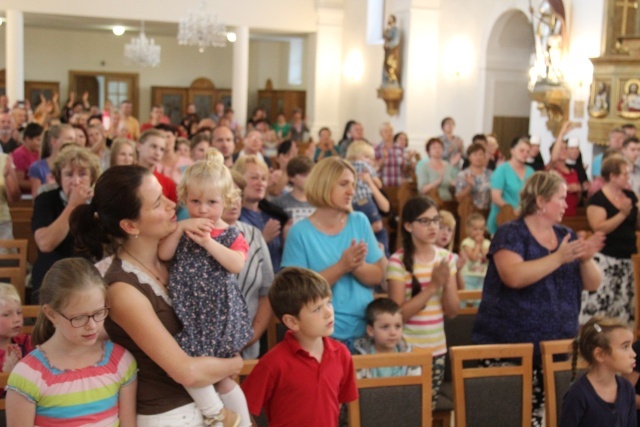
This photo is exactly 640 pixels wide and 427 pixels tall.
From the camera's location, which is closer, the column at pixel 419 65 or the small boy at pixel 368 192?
the small boy at pixel 368 192

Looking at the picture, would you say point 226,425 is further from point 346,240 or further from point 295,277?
point 346,240

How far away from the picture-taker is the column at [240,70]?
1645 cm

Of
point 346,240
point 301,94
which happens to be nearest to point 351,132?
point 346,240

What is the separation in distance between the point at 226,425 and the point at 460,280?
256 centimetres

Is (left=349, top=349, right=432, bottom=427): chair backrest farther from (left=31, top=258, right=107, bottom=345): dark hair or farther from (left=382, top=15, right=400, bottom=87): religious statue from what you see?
(left=382, top=15, right=400, bottom=87): religious statue

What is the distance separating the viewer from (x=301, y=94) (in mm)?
22266

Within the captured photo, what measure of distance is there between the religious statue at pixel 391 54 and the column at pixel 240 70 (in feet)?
10.2

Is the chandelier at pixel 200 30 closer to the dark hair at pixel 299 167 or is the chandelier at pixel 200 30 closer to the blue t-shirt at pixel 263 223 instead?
the dark hair at pixel 299 167

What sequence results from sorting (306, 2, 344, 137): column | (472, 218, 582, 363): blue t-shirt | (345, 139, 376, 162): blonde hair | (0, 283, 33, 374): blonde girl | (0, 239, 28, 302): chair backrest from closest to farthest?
(0, 283, 33, 374): blonde girl < (472, 218, 582, 363): blue t-shirt < (0, 239, 28, 302): chair backrest < (345, 139, 376, 162): blonde hair < (306, 2, 344, 137): column

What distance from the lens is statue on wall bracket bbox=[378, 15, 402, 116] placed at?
14.5m

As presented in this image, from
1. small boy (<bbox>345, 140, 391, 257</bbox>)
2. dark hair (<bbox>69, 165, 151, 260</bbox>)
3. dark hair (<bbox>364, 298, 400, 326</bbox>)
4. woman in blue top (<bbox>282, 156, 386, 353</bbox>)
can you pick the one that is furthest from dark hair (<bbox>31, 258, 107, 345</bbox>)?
small boy (<bbox>345, 140, 391, 257</bbox>)

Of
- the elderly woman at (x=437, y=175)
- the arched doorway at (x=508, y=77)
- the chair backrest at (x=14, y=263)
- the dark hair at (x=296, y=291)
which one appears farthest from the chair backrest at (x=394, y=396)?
the arched doorway at (x=508, y=77)

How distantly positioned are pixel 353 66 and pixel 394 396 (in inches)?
570

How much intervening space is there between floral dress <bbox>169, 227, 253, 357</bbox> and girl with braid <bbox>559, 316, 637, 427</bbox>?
1.31 m
